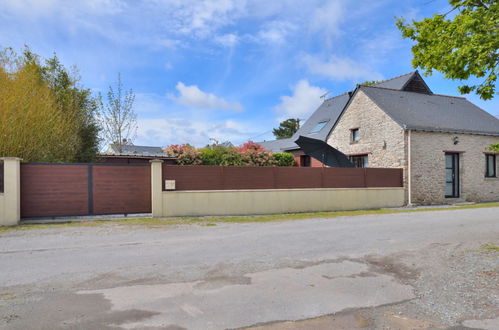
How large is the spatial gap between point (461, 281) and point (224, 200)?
9450 millimetres

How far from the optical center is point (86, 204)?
12.0 m

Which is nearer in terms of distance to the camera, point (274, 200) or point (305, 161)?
point (274, 200)

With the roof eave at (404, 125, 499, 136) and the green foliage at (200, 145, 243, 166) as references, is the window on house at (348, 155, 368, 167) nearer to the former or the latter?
the roof eave at (404, 125, 499, 136)

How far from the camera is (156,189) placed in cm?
1249

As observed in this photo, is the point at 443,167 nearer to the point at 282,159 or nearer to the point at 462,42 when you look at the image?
the point at 282,159

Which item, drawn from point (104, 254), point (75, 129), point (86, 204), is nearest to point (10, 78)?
point (75, 129)

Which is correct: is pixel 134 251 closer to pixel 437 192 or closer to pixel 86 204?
pixel 86 204

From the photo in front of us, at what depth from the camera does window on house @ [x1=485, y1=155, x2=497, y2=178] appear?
20156mm

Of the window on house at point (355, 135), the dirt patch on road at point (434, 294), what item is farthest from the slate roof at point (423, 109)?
the dirt patch on road at point (434, 294)

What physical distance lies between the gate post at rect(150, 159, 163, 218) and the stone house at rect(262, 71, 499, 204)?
12.5m

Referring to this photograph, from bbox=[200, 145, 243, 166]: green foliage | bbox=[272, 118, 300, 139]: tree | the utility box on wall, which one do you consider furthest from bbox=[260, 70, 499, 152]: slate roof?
bbox=[272, 118, 300, 139]: tree

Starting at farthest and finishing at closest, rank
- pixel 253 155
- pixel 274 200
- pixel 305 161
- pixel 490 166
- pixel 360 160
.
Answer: pixel 305 161 → pixel 360 160 → pixel 490 166 → pixel 253 155 → pixel 274 200

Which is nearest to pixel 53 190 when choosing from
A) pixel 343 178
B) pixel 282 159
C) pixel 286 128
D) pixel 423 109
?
pixel 282 159

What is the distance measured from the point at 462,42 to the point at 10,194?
12966 millimetres
